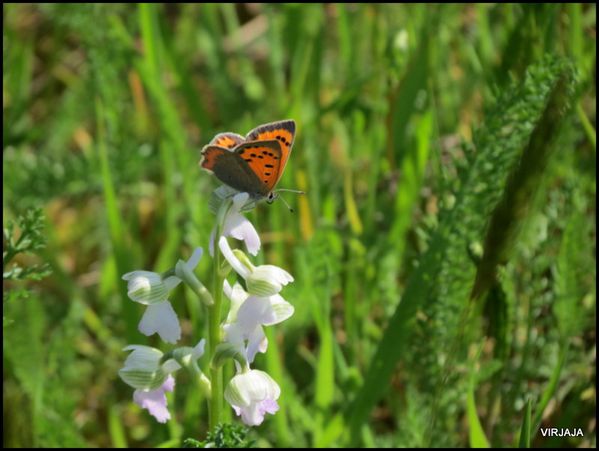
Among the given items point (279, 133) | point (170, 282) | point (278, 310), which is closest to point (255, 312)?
point (278, 310)

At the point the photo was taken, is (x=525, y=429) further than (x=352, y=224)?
No

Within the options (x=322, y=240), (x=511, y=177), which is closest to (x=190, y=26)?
(x=322, y=240)

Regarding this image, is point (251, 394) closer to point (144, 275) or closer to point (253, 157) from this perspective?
point (144, 275)

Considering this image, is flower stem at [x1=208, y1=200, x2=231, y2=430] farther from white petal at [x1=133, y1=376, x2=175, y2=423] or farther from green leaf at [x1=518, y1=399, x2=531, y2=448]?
green leaf at [x1=518, y1=399, x2=531, y2=448]

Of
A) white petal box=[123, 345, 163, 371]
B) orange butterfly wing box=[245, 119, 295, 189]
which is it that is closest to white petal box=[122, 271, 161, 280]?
white petal box=[123, 345, 163, 371]

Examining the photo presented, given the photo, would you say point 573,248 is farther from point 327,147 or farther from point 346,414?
point 327,147
